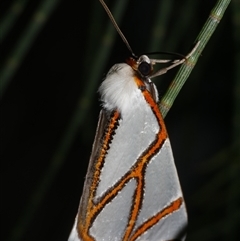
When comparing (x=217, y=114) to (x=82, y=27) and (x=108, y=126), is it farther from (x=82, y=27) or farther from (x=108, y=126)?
(x=108, y=126)

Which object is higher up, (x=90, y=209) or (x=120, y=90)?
(x=120, y=90)

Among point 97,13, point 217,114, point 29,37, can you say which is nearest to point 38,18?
point 29,37

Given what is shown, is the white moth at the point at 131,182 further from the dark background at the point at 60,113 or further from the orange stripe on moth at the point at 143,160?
the dark background at the point at 60,113

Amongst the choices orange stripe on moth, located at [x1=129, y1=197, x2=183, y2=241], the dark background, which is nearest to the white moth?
orange stripe on moth, located at [x1=129, y1=197, x2=183, y2=241]

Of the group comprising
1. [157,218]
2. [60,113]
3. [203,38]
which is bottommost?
[157,218]

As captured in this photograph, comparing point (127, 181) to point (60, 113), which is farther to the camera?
point (60, 113)

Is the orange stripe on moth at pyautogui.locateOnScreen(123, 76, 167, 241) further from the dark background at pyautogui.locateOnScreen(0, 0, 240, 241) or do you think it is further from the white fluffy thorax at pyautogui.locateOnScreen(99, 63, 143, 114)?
the dark background at pyautogui.locateOnScreen(0, 0, 240, 241)

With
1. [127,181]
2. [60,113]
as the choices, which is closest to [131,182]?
[127,181]

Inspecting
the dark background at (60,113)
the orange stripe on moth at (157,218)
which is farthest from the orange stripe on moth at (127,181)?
the dark background at (60,113)

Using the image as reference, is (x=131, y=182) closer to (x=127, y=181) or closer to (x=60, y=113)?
(x=127, y=181)
